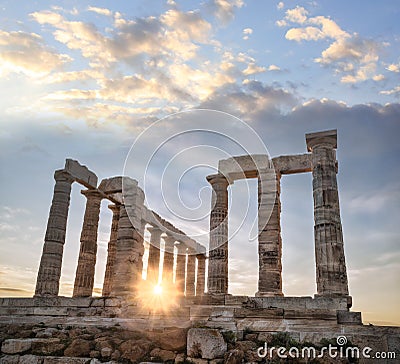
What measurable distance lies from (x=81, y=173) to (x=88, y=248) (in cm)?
471


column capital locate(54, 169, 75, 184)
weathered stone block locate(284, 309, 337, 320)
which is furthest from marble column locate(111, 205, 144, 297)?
weathered stone block locate(284, 309, 337, 320)

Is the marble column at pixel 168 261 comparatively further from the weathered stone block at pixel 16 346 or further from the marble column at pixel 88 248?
the weathered stone block at pixel 16 346

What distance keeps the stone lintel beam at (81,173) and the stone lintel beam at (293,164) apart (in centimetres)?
1114

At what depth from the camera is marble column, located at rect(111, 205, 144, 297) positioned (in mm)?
20766

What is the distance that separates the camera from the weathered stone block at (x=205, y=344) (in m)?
9.03

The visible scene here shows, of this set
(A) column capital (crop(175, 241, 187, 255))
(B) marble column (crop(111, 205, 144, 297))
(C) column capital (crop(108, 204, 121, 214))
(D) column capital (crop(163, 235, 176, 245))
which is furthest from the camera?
(A) column capital (crop(175, 241, 187, 255))

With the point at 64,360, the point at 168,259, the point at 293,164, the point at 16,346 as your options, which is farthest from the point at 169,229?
the point at 64,360

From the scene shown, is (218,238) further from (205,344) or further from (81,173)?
(205,344)

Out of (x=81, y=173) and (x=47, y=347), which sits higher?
(x=81, y=173)

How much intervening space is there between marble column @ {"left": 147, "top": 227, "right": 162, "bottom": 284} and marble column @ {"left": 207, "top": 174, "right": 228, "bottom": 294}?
391 inches

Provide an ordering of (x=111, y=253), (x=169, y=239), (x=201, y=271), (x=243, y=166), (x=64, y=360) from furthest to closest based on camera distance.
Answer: (x=201, y=271) → (x=169, y=239) → (x=111, y=253) → (x=243, y=166) → (x=64, y=360)

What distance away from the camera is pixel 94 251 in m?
23.6

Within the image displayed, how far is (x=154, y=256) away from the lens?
30.7 m

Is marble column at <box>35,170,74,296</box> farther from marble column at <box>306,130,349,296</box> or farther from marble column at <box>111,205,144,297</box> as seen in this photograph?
marble column at <box>306,130,349,296</box>
